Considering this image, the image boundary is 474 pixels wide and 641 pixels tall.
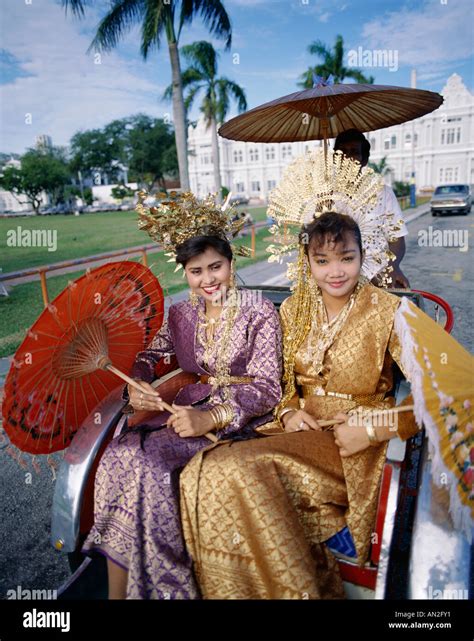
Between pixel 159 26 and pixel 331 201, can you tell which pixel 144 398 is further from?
pixel 159 26

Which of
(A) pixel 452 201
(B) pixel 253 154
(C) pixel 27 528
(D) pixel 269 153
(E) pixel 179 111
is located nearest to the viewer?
(C) pixel 27 528

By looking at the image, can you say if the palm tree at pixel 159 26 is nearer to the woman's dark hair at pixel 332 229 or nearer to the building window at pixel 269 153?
the woman's dark hair at pixel 332 229

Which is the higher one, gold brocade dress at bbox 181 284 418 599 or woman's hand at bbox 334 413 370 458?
woman's hand at bbox 334 413 370 458

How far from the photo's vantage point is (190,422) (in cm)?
201

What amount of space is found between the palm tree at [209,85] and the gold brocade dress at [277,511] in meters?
17.7

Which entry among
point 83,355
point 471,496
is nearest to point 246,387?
point 83,355

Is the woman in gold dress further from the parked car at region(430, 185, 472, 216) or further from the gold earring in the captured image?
the parked car at region(430, 185, 472, 216)

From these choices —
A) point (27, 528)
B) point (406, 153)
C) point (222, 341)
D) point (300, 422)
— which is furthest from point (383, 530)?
point (406, 153)

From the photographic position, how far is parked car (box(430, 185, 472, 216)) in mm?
20906

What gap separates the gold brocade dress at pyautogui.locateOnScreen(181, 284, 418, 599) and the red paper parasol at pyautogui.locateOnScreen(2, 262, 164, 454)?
0.67 metres

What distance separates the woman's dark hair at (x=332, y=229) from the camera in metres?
2.07

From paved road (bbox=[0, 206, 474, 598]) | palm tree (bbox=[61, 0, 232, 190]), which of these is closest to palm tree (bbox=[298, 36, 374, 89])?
palm tree (bbox=[61, 0, 232, 190])

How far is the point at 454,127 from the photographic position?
49.3m

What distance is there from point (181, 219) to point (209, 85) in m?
22.0
